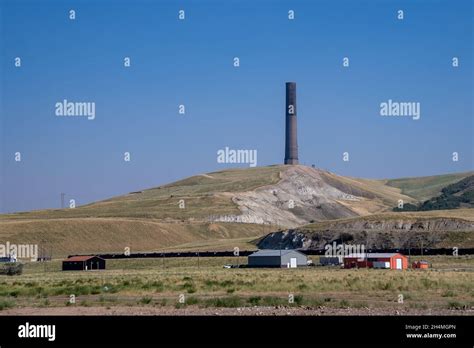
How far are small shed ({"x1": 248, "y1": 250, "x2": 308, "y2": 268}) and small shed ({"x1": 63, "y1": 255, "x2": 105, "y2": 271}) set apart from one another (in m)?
17.6

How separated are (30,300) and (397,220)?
263ft

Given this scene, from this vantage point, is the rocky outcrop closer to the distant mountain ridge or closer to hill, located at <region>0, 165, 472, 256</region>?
hill, located at <region>0, 165, 472, 256</region>

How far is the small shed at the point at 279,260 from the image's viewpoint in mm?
79812

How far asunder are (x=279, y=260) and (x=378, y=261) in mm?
10052

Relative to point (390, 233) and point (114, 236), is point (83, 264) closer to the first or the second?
point (390, 233)

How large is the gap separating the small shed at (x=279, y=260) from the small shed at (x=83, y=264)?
1757cm

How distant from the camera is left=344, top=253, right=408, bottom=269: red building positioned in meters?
73.1

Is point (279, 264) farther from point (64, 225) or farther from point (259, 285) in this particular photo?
point (64, 225)

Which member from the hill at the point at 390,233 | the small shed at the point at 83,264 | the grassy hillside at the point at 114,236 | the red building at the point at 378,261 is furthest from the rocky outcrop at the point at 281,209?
the red building at the point at 378,261

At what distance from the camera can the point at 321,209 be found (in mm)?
192375

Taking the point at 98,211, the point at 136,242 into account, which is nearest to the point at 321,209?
the point at 98,211

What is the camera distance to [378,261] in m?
74.2
